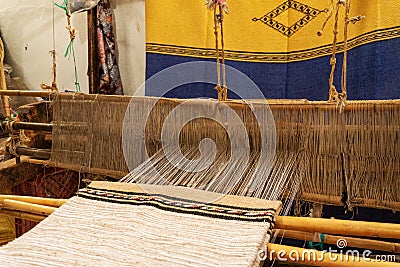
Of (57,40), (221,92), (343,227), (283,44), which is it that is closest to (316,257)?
(343,227)

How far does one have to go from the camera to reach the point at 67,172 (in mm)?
1948

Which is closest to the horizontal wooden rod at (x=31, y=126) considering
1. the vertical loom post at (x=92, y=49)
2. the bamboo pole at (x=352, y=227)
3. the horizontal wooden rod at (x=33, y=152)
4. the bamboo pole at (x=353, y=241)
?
the horizontal wooden rod at (x=33, y=152)

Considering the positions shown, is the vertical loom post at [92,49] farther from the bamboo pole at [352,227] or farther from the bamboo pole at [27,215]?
the bamboo pole at [352,227]

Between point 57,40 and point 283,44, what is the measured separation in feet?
4.76

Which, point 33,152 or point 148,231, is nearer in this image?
point 148,231

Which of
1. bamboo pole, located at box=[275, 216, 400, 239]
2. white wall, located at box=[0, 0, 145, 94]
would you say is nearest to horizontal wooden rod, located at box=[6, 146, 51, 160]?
white wall, located at box=[0, 0, 145, 94]

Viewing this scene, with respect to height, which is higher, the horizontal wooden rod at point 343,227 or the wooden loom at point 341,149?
the wooden loom at point 341,149

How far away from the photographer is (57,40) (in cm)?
260

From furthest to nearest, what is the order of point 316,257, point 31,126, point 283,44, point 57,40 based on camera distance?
point 57,40 → point 283,44 → point 31,126 → point 316,257

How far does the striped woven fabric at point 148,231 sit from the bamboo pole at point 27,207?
0.13 m

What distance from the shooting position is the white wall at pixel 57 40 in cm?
233

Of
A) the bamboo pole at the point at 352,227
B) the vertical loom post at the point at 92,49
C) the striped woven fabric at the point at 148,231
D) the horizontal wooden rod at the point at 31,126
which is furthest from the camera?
the vertical loom post at the point at 92,49

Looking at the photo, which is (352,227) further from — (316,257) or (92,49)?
(92,49)

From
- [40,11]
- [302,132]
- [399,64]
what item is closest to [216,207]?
[302,132]
